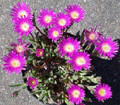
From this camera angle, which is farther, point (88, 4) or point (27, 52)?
point (88, 4)

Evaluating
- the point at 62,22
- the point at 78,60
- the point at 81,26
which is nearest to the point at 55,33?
the point at 62,22

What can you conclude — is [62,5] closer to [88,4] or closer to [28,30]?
[88,4]

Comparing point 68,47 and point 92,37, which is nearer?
point 68,47

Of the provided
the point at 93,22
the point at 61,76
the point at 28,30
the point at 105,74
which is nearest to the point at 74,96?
the point at 61,76

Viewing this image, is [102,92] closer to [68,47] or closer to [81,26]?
[68,47]

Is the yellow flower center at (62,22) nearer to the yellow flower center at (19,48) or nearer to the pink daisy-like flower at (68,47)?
the pink daisy-like flower at (68,47)

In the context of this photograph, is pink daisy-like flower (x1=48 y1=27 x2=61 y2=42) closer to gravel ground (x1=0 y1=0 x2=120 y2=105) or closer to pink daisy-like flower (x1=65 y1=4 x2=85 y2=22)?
pink daisy-like flower (x1=65 y1=4 x2=85 y2=22)

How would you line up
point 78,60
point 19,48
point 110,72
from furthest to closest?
point 110,72 < point 19,48 < point 78,60

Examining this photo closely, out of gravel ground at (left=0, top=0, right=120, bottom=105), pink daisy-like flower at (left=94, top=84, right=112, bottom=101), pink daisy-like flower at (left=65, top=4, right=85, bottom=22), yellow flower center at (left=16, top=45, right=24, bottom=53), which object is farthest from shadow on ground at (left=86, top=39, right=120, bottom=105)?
yellow flower center at (left=16, top=45, right=24, bottom=53)

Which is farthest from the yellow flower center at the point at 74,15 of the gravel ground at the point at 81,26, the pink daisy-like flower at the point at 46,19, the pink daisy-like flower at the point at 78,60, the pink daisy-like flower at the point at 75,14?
the gravel ground at the point at 81,26
